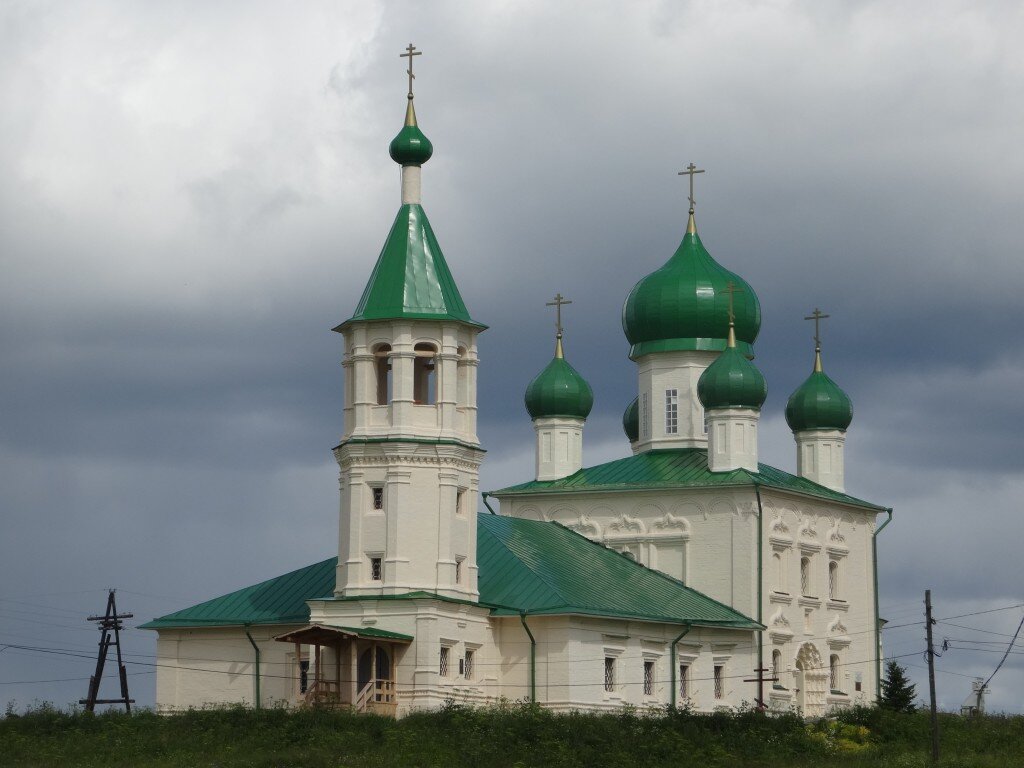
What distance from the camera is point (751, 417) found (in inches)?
1882

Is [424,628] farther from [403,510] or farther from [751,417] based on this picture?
[751,417]

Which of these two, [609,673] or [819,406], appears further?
[819,406]

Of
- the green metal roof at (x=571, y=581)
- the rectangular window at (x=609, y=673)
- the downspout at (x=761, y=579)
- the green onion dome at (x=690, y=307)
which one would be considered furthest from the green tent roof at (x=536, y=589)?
the green onion dome at (x=690, y=307)

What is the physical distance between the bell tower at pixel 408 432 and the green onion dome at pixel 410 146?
26mm

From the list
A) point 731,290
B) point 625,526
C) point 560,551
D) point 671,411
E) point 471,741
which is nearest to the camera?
point 471,741

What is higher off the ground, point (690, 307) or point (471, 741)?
point (690, 307)

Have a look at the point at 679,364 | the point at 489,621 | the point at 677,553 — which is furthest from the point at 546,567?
the point at 679,364

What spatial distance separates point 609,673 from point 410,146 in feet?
33.4

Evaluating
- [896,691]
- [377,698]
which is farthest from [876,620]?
[377,698]

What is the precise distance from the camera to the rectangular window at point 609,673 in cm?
4178

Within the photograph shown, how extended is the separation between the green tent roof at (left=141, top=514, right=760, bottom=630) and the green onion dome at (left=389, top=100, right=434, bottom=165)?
284 inches

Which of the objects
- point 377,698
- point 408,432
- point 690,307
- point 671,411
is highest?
point 690,307

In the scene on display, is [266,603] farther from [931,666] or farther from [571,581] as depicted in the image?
[931,666]

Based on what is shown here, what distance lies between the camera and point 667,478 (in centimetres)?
4816
